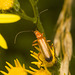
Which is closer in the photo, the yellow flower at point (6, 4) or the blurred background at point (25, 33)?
the yellow flower at point (6, 4)

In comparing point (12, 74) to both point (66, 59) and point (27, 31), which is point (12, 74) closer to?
point (66, 59)

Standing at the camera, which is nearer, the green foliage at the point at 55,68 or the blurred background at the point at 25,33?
the green foliage at the point at 55,68

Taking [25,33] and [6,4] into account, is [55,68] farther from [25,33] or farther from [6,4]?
[25,33]

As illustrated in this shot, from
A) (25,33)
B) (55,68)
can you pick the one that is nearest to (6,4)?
(55,68)

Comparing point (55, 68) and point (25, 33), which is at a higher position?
point (25, 33)

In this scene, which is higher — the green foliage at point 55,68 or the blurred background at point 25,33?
the blurred background at point 25,33

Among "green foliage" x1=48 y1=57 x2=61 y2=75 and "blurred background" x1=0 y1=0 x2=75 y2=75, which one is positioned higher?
"blurred background" x1=0 y1=0 x2=75 y2=75

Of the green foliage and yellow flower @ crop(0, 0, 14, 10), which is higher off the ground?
yellow flower @ crop(0, 0, 14, 10)

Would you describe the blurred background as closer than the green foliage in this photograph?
No

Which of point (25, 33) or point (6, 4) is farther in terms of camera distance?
point (25, 33)

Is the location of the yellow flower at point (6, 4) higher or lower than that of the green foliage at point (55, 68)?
higher

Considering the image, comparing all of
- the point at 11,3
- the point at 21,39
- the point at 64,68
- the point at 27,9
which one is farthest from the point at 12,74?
the point at 27,9
